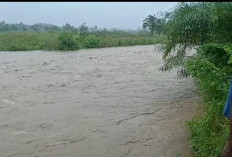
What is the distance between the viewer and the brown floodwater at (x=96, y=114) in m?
6.71

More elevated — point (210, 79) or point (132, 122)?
point (210, 79)

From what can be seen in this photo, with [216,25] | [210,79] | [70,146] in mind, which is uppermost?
[216,25]

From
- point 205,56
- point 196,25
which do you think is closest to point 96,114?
point 205,56

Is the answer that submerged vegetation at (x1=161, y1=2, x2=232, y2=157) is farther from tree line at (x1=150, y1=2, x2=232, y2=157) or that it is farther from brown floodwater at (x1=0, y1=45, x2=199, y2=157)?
brown floodwater at (x1=0, y1=45, x2=199, y2=157)

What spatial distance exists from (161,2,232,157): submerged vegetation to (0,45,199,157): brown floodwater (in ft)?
2.91

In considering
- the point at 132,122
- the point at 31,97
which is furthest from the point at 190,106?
the point at 31,97

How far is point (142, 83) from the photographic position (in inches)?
532

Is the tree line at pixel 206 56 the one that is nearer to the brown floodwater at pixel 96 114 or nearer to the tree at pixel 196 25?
the tree at pixel 196 25

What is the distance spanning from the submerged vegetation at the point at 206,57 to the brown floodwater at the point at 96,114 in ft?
2.91

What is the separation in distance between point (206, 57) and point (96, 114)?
3329 mm

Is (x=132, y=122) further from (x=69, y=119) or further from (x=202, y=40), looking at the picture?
(x=202, y=40)

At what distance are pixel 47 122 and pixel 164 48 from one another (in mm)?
4666

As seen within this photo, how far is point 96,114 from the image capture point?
923 centimetres

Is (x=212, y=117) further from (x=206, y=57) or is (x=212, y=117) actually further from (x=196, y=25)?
(x=196, y=25)
